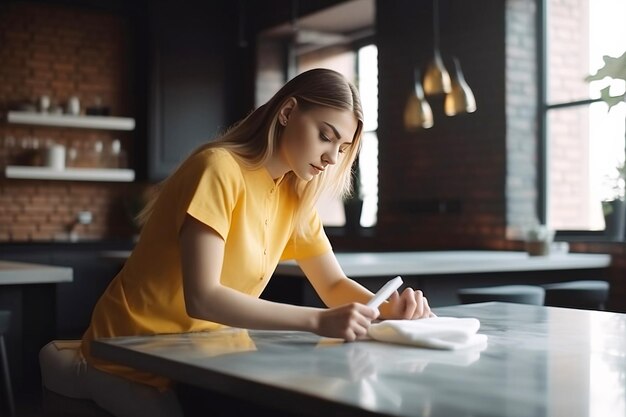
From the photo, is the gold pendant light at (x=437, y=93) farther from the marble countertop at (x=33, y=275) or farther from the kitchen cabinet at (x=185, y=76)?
the kitchen cabinet at (x=185, y=76)

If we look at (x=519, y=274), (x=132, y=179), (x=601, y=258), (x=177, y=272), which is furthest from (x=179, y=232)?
(x=132, y=179)

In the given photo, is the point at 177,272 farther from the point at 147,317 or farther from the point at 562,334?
the point at 562,334

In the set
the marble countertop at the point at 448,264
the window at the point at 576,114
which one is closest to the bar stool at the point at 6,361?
the marble countertop at the point at 448,264

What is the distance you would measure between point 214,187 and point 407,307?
51 centimetres

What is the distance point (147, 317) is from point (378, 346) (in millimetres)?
495

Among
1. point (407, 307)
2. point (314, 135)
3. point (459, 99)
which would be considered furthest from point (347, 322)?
point (459, 99)

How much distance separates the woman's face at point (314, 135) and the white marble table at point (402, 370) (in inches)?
14.9

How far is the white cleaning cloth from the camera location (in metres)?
1.43

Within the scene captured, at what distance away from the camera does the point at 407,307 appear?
1778mm

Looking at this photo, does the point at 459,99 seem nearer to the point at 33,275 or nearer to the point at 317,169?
the point at 33,275

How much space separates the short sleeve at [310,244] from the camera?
6.51 ft

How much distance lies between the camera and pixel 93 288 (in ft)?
20.5

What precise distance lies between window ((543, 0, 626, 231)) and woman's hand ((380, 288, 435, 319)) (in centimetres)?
364

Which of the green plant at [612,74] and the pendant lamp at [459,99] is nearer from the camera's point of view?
the green plant at [612,74]
